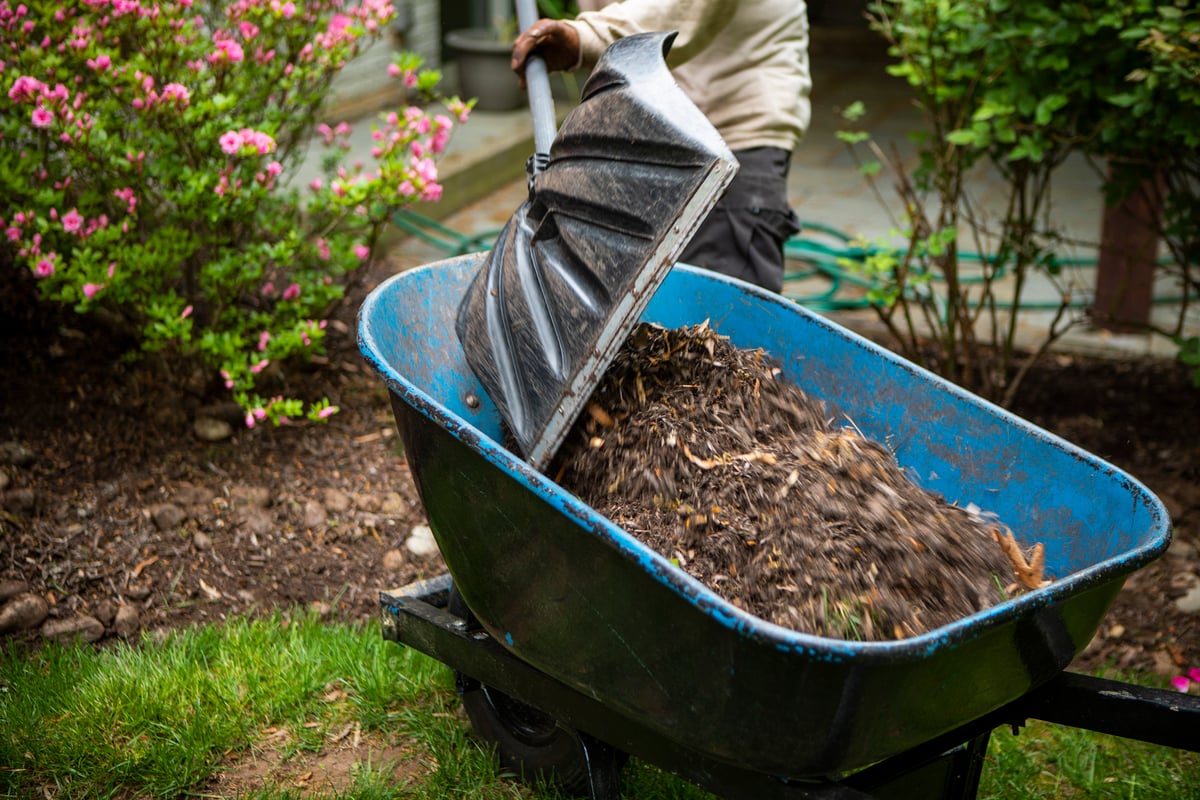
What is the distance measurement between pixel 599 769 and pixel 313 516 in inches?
59.6

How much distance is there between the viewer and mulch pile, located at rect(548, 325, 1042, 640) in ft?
5.36

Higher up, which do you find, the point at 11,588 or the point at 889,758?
the point at 889,758

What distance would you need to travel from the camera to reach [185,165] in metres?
3.18

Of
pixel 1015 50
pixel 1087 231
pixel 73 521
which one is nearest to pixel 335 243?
pixel 73 521

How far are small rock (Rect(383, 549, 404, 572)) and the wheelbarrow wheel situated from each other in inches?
29.8

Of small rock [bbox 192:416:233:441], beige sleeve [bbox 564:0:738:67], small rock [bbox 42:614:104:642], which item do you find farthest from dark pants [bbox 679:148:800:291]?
small rock [bbox 42:614:104:642]

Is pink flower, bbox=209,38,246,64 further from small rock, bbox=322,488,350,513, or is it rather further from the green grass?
the green grass

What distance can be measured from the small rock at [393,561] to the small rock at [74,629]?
727 millimetres

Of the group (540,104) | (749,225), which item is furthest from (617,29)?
(749,225)

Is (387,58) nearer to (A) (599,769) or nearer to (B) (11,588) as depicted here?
(B) (11,588)

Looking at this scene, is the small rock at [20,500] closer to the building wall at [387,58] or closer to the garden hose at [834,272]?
the garden hose at [834,272]

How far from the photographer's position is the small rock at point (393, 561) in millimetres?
3057

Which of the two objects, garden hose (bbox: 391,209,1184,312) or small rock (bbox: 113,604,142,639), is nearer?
small rock (bbox: 113,604,142,639)

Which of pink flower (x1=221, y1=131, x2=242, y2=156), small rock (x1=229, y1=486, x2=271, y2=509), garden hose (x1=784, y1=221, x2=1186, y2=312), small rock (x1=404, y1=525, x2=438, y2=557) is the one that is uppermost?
pink flower (x1=221, y1=131, x2=242, y2=156)
